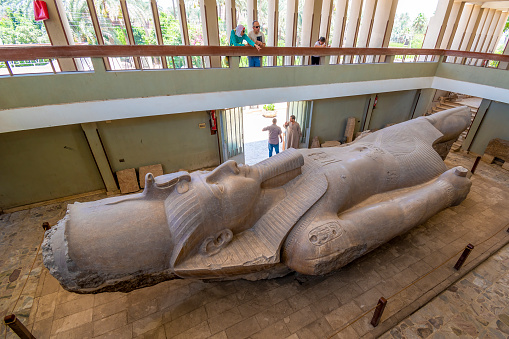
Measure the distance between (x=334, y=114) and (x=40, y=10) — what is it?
7.07 m

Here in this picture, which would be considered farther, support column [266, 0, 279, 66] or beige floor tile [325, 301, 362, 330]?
support column [266, 0, 279, 66]

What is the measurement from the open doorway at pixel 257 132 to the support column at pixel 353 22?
3.45 metres

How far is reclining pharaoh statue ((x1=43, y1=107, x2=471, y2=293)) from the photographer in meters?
2.07

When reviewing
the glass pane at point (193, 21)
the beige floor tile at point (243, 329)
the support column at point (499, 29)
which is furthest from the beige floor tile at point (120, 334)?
the support column at point (499, 29)

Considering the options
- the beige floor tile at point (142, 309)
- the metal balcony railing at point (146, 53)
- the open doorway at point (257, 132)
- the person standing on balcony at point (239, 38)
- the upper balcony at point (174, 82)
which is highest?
the person standing on balcony at point (239, 38)

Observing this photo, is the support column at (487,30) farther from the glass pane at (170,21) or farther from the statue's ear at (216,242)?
the statue's ear at (216,242)

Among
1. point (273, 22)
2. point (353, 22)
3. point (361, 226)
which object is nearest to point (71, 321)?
point (361, 226)

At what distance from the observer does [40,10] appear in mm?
4941

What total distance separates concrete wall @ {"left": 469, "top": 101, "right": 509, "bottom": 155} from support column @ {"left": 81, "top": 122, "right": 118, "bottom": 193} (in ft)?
30.0

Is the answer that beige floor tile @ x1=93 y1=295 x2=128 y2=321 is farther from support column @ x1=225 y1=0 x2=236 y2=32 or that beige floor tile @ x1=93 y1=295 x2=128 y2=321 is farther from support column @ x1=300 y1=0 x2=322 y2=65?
support column @ x1=300 y1=0 x2=322 y2=65

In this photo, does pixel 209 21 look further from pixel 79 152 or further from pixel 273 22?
pixel 79 152

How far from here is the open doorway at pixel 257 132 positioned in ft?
22.2

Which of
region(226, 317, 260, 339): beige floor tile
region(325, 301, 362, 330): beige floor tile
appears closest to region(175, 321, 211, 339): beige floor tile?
region(226, 317, 260, 339): beige floor tile

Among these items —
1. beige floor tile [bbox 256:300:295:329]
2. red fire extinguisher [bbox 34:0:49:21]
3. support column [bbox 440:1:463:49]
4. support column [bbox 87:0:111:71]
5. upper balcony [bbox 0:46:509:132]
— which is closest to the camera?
beige floor tile [bbox 256:300:295:329]
